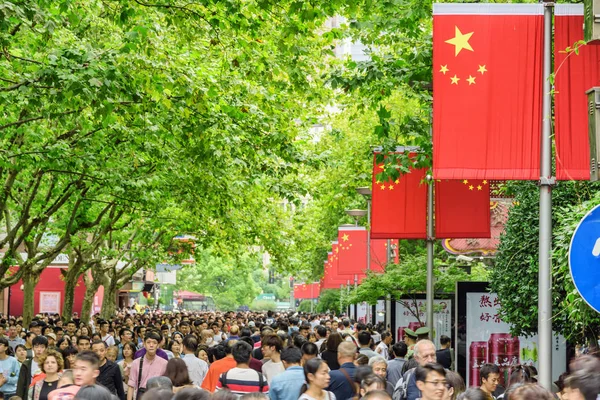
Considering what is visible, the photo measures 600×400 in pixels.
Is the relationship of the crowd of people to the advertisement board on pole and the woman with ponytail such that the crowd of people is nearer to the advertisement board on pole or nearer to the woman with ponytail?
the woman with ponytail

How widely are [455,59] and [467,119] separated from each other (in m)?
0.53

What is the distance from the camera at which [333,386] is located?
10.8m

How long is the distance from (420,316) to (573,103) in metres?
17.3

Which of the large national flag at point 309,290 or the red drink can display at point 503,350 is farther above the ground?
the large national flag at point 309,290

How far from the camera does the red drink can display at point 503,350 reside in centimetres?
1742

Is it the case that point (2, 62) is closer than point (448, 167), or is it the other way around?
point (448, 167)

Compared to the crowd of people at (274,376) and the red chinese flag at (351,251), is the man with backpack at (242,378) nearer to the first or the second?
the crowd of people at (274,376)

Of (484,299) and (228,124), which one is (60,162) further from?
(484,299)

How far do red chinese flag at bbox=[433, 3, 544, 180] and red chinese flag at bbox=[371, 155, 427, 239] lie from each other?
8266 mm

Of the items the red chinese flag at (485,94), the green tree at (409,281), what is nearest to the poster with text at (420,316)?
the green tree at (409,281)

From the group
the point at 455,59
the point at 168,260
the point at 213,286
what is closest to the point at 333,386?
the point at 455,59

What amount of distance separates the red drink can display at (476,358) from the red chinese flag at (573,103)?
903 centimetres

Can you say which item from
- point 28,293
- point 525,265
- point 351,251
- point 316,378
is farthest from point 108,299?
point 316,378

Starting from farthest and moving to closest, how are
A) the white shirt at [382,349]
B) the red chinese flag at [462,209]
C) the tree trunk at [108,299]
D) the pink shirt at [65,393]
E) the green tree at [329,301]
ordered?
the green tree at [329,301] → the tree trunk at [108,299] → the white shirt at [382,349] → the red chinese flag at [462,209] → the pink shirt at [65,393]
